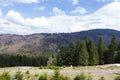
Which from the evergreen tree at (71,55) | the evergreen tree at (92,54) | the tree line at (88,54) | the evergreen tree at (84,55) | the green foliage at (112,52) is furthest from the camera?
the evergreen tree at (71,55)

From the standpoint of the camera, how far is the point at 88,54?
111812 millimetres

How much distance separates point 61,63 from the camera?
118688mm

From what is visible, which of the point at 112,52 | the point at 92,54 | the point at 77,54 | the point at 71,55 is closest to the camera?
the point at 92,54

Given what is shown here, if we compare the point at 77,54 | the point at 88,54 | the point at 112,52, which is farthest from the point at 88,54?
the point at 112,52

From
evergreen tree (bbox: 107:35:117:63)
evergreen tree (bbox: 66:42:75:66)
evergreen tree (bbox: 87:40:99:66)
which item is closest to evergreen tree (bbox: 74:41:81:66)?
evergreen tree (bbox: 66:42:75:66)

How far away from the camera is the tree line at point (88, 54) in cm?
10938

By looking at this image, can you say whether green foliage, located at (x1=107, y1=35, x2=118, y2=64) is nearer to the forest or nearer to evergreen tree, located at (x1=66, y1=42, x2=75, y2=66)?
the forest

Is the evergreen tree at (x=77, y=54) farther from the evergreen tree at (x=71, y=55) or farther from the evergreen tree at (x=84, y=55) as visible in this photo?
the evergreen tree at (x=71, y=55)

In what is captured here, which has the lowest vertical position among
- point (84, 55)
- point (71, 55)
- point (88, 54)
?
point (71, 55)

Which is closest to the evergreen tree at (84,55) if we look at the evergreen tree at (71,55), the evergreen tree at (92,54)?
the evergreen tree at (92,54)

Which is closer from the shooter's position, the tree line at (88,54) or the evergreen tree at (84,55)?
the evergreen tree at (84,55)

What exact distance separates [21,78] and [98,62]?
8829 centimetres

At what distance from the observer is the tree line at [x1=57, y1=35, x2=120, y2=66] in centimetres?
10938

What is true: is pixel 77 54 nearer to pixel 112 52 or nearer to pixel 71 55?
pixel 71 55
